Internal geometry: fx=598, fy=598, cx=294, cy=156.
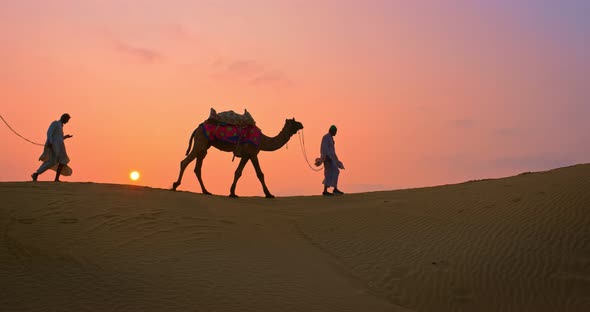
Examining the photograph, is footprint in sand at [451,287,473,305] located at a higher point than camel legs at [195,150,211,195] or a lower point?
lower

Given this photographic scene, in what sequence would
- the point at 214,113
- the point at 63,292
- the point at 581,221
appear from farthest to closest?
the point at 214,113 → the point at 581,221 → the point at 63,292

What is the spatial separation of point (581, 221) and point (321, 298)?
5910mm

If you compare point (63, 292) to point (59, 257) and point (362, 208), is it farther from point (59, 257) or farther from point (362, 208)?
point (362, 208)

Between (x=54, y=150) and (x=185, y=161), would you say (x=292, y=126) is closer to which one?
(x=185, y=161)

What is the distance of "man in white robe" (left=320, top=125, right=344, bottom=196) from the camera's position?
55.9ft

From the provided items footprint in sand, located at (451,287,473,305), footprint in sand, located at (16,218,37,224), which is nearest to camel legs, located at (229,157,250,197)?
footprint in sand, located at (16,218,37,224)

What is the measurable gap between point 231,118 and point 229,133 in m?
0.39

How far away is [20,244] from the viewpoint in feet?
28.6

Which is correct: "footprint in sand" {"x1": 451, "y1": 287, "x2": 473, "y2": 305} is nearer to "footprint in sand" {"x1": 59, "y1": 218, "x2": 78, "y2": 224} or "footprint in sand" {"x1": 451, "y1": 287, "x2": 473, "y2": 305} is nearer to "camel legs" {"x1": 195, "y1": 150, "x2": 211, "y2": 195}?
"footprint in sand" {"x1": 59, "y1": 218, "x2": 78, "y2": 224}

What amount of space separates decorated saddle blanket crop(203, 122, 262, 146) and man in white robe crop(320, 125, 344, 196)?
233cm

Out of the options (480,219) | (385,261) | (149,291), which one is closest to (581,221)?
(480,219)

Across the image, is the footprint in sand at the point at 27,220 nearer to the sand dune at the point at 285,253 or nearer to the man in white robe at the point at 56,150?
the sand dune at the point at 285,253

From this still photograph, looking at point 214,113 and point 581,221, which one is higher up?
point 214,113

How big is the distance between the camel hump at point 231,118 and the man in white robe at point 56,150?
12.3 ft
